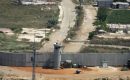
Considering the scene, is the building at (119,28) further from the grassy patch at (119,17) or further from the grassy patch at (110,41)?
the grassy patch at (110,41)

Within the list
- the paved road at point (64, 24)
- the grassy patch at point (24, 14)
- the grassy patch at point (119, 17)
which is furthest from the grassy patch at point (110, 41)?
the grassy patch at point (24, 14)

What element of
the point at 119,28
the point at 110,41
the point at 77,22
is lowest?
the point at 110,41

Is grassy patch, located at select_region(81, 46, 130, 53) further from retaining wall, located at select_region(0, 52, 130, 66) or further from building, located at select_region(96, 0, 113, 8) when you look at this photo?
building, located at select_region(96, 0, 113, 8)

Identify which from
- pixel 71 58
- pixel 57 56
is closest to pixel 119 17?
pixel 71 58

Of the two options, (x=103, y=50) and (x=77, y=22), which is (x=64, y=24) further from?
(x=103, y=50)

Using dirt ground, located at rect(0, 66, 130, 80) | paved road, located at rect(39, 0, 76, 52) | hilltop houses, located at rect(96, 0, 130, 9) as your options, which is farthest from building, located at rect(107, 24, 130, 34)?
dirt ground, located at rect(0, 66, 130, 80)

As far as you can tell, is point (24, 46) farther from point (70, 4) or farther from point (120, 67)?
point (70, 4)
